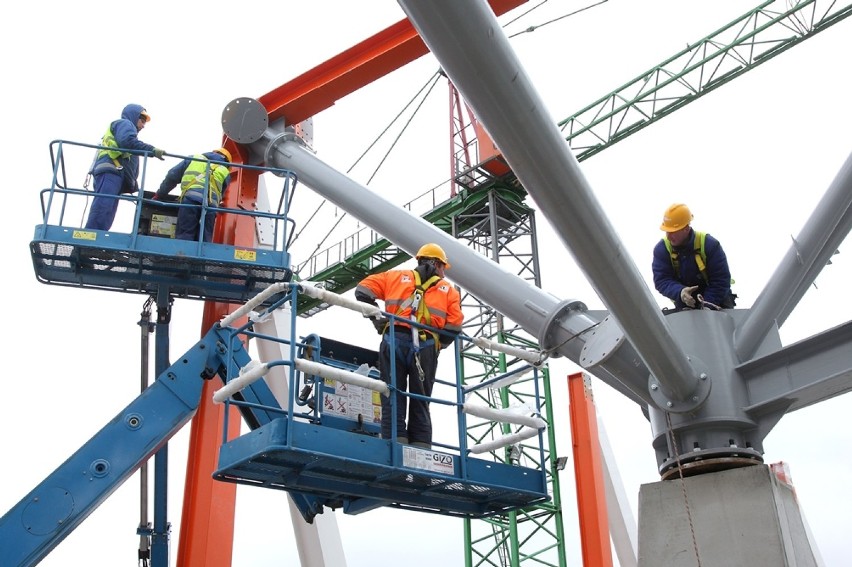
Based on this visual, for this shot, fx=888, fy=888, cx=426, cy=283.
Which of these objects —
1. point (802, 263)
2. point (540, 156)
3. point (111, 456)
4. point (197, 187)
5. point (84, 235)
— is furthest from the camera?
point (197, 187)

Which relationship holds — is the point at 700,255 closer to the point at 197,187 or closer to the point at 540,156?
the point at 540,156

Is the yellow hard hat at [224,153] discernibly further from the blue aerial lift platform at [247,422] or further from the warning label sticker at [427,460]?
the warning label sticker at [427,460]

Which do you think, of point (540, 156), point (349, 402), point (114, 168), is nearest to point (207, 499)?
point (349, 402)

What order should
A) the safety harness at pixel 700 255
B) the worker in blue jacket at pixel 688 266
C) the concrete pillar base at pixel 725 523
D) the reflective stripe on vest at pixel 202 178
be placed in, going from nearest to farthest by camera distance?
1. the concrete pillar base at pixel 725 523
2. the worker in blue jacket at pixel 688 266
3. the safety harness at pixel 700 255
4. the reflective stripe on vest at pixel 202 178

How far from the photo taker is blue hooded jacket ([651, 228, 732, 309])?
6.29m

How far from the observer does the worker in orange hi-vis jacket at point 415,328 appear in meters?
7.15

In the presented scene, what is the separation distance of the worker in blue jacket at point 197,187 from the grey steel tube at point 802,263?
5408mm

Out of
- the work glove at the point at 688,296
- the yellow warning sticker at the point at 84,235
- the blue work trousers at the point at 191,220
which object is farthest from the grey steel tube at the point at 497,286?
the yellow warning sticker at the point at 84,235

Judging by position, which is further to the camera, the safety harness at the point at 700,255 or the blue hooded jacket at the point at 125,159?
the blue hooded jacket at the point at 125,159

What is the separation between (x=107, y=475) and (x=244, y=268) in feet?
8.02

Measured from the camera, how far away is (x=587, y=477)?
11.0 metres

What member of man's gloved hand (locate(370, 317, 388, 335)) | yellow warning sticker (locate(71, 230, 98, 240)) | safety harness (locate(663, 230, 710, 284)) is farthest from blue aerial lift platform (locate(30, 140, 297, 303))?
safety harness (locate(663, 230, 710, 284))

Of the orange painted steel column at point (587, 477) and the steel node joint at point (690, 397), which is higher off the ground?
the orange painted steel column at point (587, 477)

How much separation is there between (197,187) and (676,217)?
5134 millimetres
